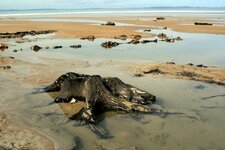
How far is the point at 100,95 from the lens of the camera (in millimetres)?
8539

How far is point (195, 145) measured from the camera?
20.9 feet

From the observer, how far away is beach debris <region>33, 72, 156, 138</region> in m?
8.13

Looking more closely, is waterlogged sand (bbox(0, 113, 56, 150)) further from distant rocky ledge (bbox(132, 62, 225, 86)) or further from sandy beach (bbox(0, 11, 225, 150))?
distant rocky ledge (bbox(132, 62, 225, 86))

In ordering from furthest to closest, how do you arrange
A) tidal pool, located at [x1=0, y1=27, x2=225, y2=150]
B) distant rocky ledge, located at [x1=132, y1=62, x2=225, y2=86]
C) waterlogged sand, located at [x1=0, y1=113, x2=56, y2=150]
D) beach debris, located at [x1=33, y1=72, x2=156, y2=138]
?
1. distant rocky ledge, located at [x1=132, y1=62, x2=225, y2=86]
2. beach debris, located at [x1=33, y1=72, x2=156, y2=138]
3. tidal pool, located at [x1=0, y1=27, x2=225, y2=150]
4. waterlogged sand, located at [x1=0, y1=113, x2=56, y2=150]

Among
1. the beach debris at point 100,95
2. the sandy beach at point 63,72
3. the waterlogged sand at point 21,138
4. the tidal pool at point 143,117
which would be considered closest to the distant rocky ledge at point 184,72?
the sandy beach at point 63,72

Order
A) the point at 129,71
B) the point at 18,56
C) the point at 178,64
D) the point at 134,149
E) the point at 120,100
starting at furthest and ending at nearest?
the point at 18,56
the point at 178,64
the point at 129,71
the point at 120,100
the point at 134,149

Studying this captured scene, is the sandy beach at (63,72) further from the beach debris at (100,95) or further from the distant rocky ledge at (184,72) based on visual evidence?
the beach debris at (100,95)

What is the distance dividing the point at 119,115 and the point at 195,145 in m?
2.14

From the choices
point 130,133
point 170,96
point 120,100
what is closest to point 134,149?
point 130,133

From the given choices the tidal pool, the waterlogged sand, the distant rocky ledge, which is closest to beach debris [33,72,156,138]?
the tidal pool

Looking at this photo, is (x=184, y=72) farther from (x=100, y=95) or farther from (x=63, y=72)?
(x=100, y=95)

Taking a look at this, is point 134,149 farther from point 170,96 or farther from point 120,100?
point 170,96

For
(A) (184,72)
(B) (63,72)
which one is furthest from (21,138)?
(A) (184,72)

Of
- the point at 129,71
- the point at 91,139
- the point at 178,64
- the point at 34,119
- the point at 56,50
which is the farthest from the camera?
the point at 56,50
